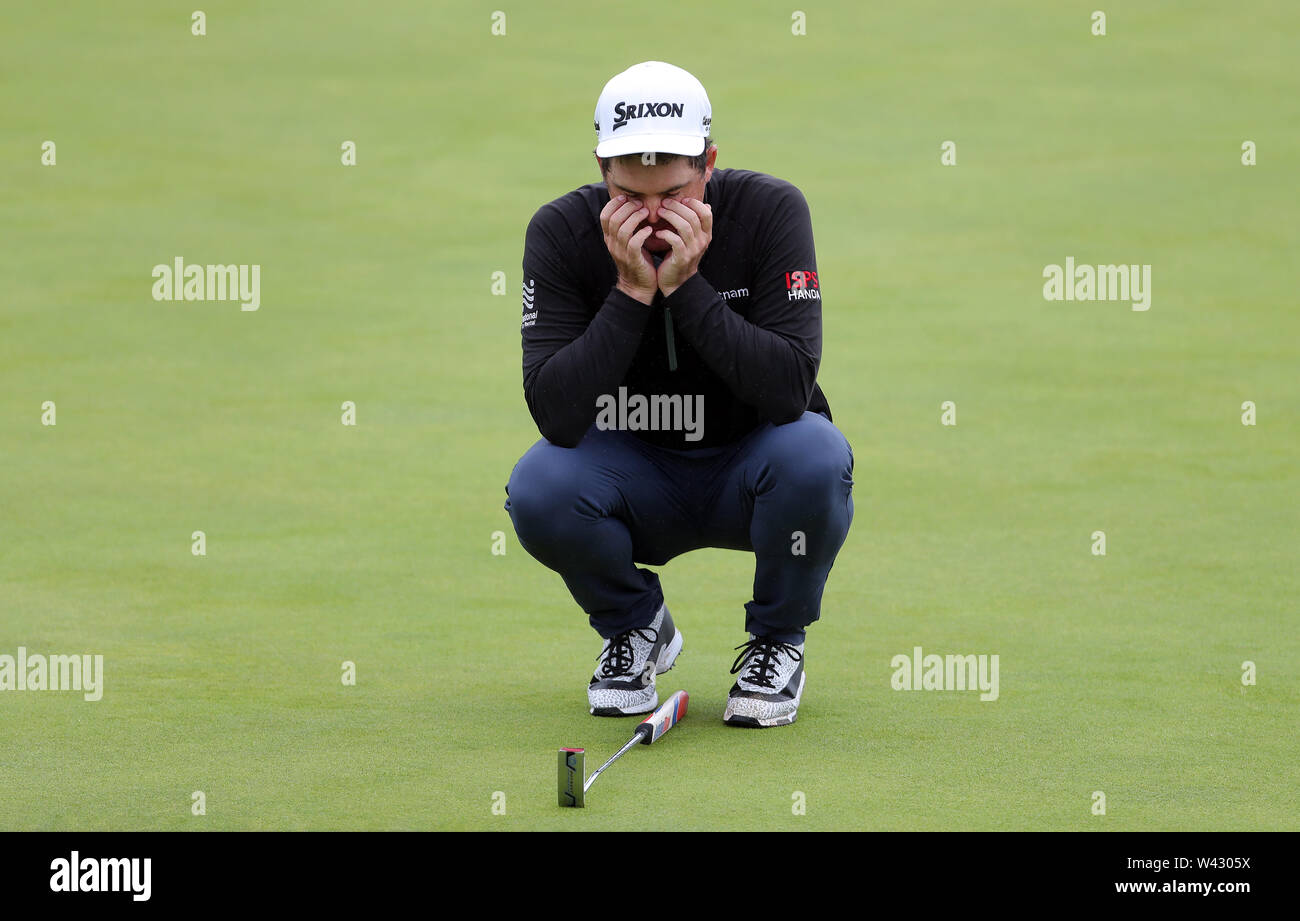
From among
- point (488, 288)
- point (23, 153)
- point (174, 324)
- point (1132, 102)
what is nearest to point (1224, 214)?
point (1132, 102)

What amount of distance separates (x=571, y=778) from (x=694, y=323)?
1.07m

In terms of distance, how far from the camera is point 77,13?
15609 millimetres

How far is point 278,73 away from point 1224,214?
8.05m

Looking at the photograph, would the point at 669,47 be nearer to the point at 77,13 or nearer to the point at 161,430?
the point at 77,13

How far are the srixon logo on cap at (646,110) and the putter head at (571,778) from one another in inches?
53.3

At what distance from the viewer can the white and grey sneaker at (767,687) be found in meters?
3.73

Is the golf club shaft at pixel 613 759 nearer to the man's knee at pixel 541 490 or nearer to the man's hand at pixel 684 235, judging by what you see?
the man's knee at pixel 541 490
